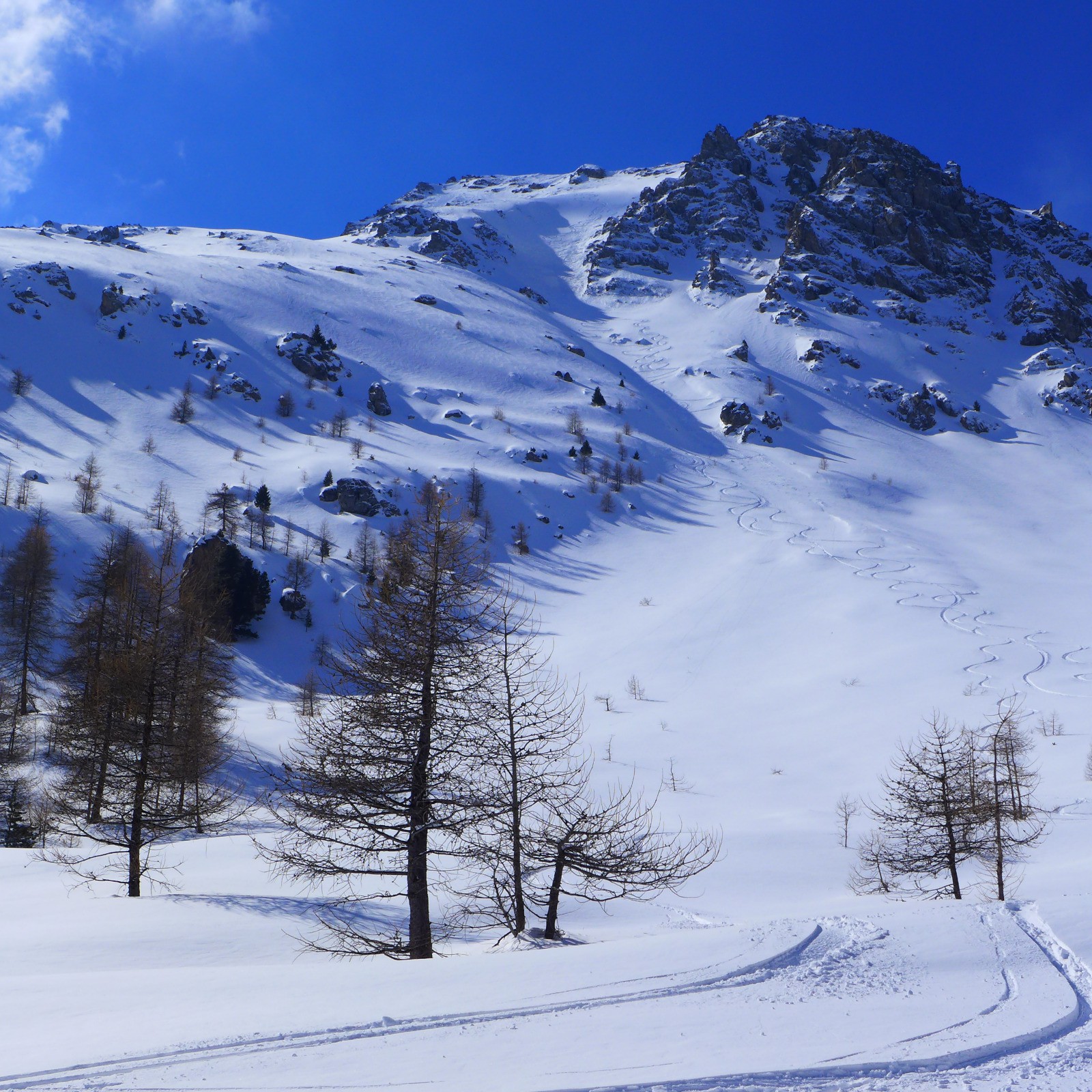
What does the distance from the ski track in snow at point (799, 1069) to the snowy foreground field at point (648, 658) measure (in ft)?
0.09

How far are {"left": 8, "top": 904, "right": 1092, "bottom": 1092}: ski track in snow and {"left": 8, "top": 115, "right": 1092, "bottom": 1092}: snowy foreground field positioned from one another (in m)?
0.03

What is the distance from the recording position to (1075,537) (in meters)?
74.3

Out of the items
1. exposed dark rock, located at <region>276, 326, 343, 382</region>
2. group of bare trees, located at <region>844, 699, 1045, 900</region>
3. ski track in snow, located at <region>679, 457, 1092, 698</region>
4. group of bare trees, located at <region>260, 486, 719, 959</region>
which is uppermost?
exposed dark rock, located at <region>276, 326, 343, 382</region>

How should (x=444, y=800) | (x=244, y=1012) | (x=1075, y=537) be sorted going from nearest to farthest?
(x=244, y=1012)
(x=444, y=800)
(x=1075, y=537)

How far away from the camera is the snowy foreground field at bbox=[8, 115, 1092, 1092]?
5.18m

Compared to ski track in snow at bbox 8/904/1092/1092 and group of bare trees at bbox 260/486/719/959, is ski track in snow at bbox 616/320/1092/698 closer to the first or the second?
group of bare trees at bbox 260/486/719/959

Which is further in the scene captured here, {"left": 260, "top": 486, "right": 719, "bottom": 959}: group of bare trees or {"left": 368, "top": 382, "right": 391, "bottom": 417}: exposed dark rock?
{"left": 368, "top": 382, "right": 391, "bottom": 417}: exposed dark rock

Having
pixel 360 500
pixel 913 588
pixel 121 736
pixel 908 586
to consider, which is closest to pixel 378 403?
pixel 360 500

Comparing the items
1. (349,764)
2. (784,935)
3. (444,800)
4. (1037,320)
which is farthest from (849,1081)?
(1037,320)

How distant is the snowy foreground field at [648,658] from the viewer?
518 centimetres

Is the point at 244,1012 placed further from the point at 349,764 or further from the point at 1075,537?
the point at 1075,537

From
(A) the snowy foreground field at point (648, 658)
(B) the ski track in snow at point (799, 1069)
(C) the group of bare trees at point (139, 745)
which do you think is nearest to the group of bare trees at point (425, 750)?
(A) the snowy foreground field at point (648, 658)

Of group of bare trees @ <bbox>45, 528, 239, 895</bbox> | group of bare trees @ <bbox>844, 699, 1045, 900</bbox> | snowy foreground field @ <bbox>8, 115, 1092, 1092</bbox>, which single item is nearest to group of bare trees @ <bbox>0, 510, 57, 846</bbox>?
group of bare trees @ <bbox>45, 528, 239, 895</bbox>

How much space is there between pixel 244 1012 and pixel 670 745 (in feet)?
92.6
